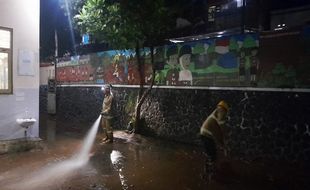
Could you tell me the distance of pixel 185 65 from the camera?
11867 mm

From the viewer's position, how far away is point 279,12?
15.2 m

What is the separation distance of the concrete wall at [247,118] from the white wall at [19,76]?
4547 mm

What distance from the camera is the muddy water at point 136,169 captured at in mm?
7313

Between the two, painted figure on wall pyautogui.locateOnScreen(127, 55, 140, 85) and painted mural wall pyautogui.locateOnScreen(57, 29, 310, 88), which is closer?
painted mural wall pyautogui.locateOnScreen(57, 29, 310, 88)

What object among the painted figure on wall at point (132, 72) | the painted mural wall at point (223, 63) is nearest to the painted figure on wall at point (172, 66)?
the painted mural wall at point (223, 63)

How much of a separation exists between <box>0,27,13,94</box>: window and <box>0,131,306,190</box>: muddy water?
2142 millimetres

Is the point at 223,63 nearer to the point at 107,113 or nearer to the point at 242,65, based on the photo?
the point at 242,65

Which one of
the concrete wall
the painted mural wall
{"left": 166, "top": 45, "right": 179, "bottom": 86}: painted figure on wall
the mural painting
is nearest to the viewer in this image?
the concrete wall

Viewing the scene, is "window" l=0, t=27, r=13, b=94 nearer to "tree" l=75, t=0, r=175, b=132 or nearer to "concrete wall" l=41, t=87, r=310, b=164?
"tree" l=75, t=0, r=175, b=132

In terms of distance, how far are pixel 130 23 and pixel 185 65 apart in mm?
2563

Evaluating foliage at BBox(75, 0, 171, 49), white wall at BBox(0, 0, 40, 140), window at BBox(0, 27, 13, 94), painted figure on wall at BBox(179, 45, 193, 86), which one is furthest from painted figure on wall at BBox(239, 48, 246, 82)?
window at BBox(0, 27, 13, 94)

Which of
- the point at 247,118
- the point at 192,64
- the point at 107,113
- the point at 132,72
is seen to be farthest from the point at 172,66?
the point at 247,118

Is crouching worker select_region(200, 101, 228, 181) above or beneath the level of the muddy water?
above

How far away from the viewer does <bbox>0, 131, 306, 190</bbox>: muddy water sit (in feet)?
24.0
